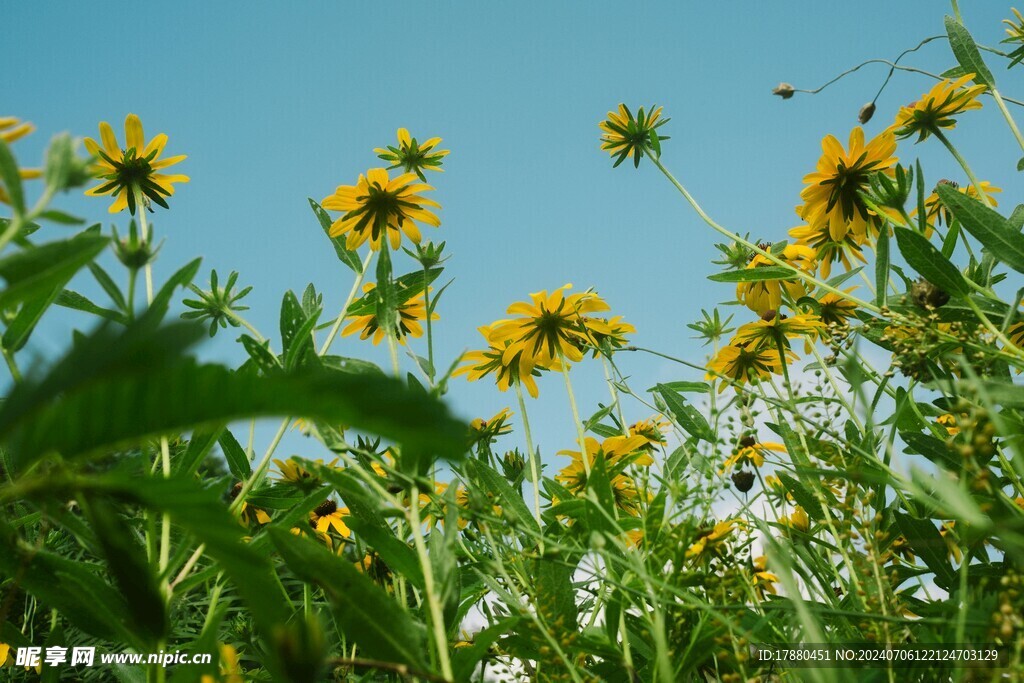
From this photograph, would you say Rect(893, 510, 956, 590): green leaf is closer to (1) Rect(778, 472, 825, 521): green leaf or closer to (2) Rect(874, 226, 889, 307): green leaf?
(1) Rect(778, 472, 825, 521): green leaf

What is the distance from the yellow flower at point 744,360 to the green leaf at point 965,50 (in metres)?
0.61

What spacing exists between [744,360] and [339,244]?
85cm

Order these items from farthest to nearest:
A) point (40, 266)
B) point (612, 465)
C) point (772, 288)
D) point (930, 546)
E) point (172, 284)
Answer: point (772, 288), point (612, 465), point (930, 546), point (172, 284), point (40, 266)

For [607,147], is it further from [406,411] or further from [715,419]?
[406,411]

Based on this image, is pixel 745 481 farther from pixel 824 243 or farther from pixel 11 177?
pixel 11 177

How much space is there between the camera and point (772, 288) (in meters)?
1.39

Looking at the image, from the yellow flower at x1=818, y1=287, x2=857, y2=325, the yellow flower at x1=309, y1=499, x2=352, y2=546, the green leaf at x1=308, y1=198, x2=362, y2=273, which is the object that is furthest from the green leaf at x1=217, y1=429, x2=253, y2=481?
the yellow flower at x1=818, y1=287, x2=857, y2=325

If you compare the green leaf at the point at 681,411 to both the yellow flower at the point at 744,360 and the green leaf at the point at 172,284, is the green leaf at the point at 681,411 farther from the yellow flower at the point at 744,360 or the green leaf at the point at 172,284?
the green leaf at the point at 172,284

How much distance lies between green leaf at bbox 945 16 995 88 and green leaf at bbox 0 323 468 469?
4.58 feet

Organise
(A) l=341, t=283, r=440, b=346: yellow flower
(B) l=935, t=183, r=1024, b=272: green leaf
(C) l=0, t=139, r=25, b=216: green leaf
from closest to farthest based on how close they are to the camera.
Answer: (C) l=0, t=139, r=25, b=216: green leaf
(B) l=935, t=183, r=1024, b=272: green leaf
(A) l=341, t=283, r=440, b=346: yellow flower

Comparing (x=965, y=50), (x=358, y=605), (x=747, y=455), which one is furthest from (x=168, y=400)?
(x=965, y=50)

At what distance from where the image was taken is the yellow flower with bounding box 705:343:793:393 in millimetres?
1535

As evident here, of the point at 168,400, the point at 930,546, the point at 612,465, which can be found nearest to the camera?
the point at 168,400

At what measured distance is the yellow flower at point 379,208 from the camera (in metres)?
1.31
